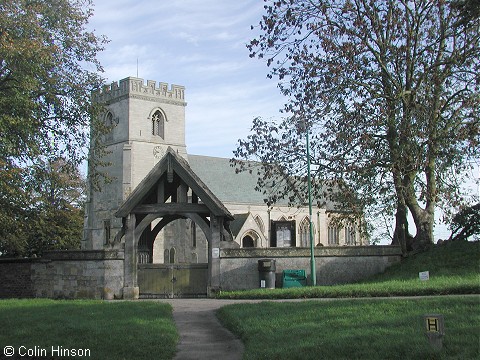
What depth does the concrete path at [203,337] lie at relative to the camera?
29.6ft

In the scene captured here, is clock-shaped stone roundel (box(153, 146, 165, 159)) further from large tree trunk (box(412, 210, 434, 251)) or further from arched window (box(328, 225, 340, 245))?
large tree trunk (box(412, 210, 434, 251))

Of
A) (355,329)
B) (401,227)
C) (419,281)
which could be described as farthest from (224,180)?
(355,329)

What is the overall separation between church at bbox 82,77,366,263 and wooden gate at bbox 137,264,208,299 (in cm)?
3106

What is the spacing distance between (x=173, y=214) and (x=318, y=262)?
5347 mm

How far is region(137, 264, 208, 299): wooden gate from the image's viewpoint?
1997 centimetres

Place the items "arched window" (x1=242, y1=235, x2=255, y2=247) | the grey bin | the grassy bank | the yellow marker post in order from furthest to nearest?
"arched window" (x1=242, y1=235, x2=255, y2=247) → the grey bin → the grassy bank → the yellow marker post

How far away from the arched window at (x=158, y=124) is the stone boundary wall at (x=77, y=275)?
3912 cm

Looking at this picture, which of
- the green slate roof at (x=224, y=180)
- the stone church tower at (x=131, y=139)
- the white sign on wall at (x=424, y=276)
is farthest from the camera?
the green slate roof at (x=224, y=180)

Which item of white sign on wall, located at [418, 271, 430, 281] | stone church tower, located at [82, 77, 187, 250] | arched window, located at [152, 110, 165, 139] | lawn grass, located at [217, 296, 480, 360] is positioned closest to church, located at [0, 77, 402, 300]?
white sign on wall, located at [418, 271, 430, 281]

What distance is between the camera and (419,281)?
16.3 meters

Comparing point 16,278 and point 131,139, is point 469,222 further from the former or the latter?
point 131,139

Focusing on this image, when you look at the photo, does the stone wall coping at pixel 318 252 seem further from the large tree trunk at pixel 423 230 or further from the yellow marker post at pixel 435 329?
the yellow marker post at pixel 435 329

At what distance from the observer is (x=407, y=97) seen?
1977cm

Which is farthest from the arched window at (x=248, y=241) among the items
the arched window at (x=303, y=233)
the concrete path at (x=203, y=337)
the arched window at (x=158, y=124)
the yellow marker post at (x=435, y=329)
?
the yellow marker post at (x=435, y=329)
